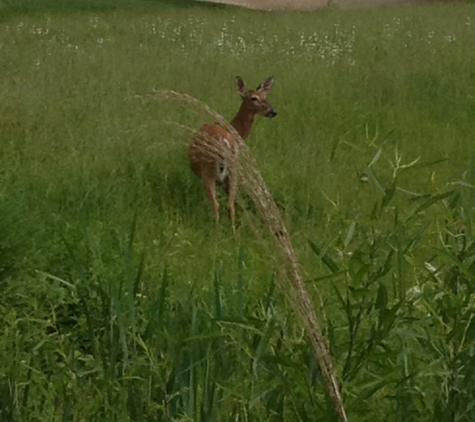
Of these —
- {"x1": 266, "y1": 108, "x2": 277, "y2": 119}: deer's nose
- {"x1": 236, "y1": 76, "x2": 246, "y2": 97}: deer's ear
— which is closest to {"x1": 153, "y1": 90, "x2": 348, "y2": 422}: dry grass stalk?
{"x1": 266, "y1": 108, "x2": 277, "y2": 119}: deer's nose

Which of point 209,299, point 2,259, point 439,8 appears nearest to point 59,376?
point 209,299

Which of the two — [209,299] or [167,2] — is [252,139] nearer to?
[209,299]

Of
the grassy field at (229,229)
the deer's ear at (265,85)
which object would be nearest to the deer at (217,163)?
the deer's ear at (265,85)

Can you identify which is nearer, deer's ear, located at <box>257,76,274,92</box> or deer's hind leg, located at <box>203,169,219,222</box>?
deer's hind leg, located at <box>203,169,219,222</box>

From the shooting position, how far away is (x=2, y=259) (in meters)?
4.72

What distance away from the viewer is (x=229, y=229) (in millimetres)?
6535

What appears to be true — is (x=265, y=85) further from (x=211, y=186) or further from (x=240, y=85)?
(x=211, y=186)

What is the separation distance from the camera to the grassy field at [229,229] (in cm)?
250

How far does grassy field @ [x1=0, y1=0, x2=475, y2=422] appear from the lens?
250 cm

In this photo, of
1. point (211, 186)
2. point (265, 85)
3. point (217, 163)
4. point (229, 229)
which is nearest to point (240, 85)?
point (265, 85)

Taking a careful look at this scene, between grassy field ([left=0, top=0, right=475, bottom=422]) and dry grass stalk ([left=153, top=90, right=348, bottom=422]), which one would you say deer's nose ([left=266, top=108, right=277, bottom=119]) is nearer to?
grassy field ([left=0, top=0, right=475, bottom=422])

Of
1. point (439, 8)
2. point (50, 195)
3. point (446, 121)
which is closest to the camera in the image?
point (50, 195)

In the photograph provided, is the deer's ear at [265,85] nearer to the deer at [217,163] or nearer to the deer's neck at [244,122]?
the deer at [217,163]

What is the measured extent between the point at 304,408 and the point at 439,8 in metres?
24.7
